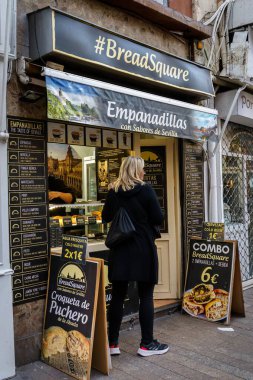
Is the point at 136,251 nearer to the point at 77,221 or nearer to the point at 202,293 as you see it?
the point at 77,221

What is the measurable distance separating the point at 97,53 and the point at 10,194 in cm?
172

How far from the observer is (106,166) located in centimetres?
502

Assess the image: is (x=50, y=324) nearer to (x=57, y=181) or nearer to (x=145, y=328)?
(x=145, y=328)

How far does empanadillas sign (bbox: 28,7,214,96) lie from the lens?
3.64 meters

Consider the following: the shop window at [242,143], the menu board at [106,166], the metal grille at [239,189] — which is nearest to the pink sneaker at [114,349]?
the menu board at [106,166]

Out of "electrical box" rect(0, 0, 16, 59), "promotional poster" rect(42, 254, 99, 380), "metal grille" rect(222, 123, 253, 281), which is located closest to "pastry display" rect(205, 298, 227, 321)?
"metal grille" rect(222, 123, 253, 281)

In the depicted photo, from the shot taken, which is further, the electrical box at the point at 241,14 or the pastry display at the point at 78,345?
the electrical box at the point at 241,14

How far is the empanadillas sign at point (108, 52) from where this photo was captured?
143 inches

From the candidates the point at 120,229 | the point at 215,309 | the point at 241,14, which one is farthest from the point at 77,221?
the point at 241,14

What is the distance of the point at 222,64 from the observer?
6.06m

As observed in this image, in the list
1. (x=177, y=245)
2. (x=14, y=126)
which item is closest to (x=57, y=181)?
(x=14, y=126)

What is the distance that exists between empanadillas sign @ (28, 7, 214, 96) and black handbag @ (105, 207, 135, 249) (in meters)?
1.60

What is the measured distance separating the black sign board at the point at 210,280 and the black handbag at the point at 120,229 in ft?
5.88

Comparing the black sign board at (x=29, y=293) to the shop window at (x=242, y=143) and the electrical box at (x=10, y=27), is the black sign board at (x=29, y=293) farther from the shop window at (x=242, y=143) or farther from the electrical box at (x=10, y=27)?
the shop window at (x=242, y=143)
